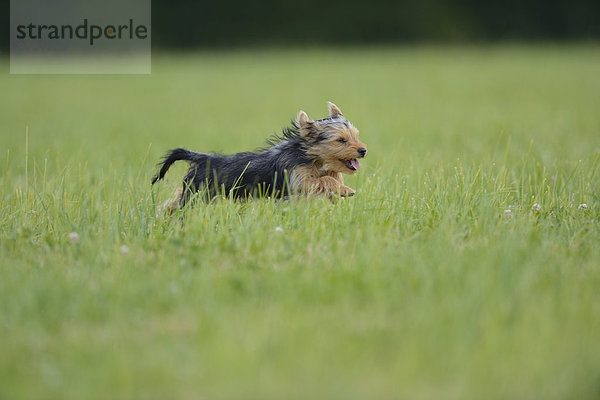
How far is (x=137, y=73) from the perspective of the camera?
26391 millimetres

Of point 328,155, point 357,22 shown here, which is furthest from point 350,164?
point 357,22

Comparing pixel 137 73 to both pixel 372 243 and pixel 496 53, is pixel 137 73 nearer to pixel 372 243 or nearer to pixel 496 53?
pixel 496 53

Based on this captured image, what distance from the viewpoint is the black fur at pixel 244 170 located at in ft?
17.2

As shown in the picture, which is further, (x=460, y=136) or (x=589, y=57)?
(x=589, y=57)

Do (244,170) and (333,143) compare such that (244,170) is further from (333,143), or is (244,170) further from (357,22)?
(357,22)

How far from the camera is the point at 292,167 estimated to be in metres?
5.30

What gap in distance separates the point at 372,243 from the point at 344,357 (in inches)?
A: 50.5

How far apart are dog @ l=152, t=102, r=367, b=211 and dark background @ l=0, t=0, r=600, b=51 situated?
107 ft

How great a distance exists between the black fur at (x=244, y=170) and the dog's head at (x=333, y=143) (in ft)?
0.17

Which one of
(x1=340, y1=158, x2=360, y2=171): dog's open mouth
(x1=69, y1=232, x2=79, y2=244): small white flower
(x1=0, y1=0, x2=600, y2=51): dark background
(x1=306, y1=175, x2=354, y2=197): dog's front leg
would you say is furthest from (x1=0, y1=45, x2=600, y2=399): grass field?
(x1=0, y1=0, x2=600, y2=51): dark background

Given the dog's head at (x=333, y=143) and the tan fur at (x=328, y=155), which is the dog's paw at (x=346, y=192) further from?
the dog's head at (x=333, y=143)

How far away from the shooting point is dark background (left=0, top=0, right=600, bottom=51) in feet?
117

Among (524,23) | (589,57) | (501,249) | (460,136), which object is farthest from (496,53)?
(501,249)

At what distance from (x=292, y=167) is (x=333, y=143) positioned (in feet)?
1.27
